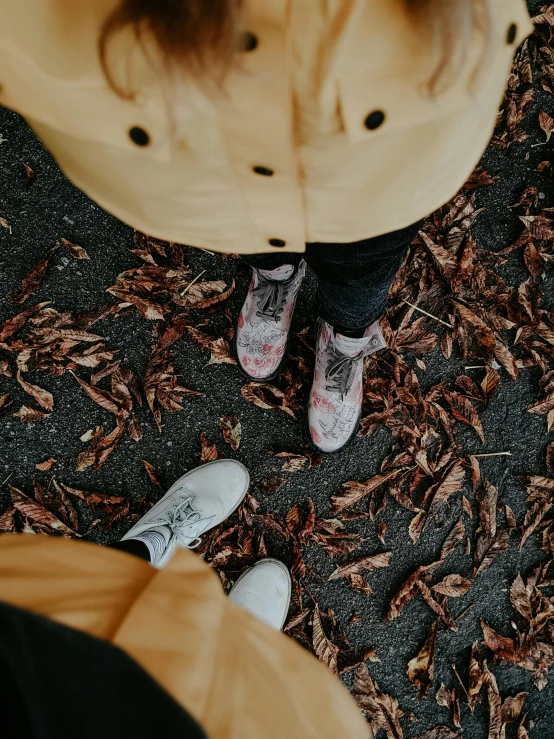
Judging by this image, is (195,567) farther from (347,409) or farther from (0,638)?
(347,409)

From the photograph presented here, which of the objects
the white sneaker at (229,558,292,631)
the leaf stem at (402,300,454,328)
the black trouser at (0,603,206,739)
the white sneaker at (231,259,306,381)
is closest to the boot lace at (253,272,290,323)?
the white sneaker at (231,259,306,381)

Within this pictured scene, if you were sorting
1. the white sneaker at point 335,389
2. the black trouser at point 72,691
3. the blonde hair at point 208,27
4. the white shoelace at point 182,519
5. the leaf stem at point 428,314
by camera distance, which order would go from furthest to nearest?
the leaf stem at point 428,314 < the white shoelace at point 182,519 < the white sneaker at point 335,389 < the black trouser at point 72,691 < the blonde hair at point 208,27

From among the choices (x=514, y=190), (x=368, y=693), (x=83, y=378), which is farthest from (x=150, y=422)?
(x=514, y=190)

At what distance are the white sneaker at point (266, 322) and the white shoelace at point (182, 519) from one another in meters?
0.60

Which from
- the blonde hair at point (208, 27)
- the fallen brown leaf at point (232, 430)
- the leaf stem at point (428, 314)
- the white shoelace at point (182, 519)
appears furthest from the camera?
the leaf stem at point (428, 314)

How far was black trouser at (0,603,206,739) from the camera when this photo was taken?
841 mm

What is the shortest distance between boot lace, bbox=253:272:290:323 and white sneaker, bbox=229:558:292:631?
3.33 ft

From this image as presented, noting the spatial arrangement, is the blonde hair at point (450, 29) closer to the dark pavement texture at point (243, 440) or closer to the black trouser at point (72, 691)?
the black trouser at point (72, 691)

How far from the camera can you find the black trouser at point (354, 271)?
52.7 inches

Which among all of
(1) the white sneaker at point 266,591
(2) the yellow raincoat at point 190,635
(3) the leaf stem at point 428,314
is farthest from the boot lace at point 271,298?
(2) the yellow raincoat at point 190,635

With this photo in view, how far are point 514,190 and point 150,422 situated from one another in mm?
2039

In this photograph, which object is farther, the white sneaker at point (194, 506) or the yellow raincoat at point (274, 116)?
the white sneaker at point (194, 506)

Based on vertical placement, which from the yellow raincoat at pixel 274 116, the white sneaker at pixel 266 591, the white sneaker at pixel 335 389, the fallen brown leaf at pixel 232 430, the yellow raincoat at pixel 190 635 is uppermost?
the yellow raincoat at pixel 274 116

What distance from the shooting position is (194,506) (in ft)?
7.43
